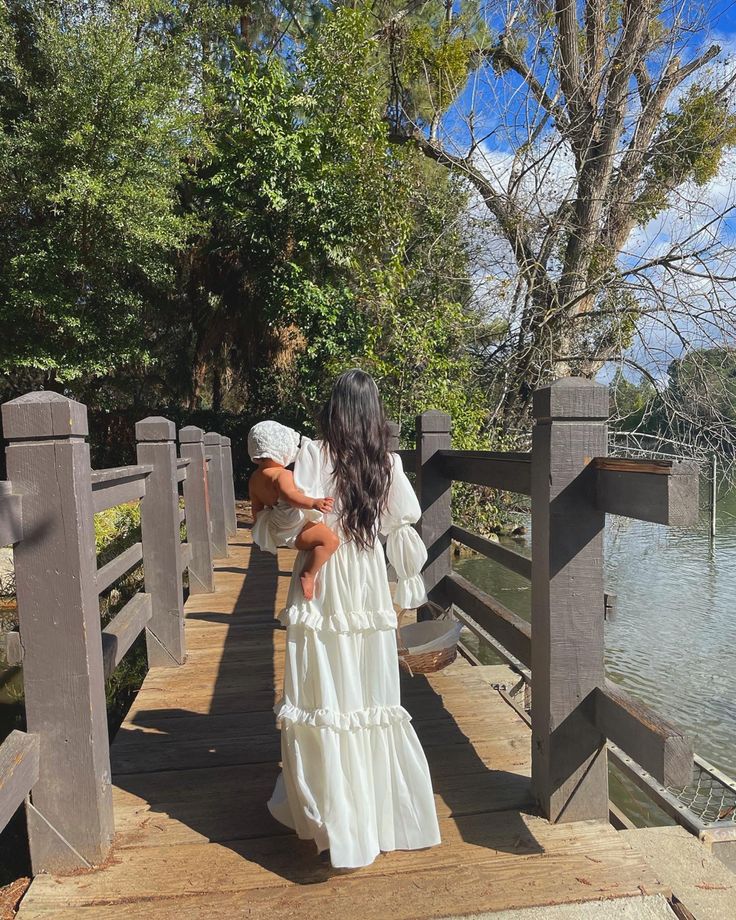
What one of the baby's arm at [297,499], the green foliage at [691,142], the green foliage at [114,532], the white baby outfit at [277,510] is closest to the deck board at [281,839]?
the white baby outfit at [277,510]

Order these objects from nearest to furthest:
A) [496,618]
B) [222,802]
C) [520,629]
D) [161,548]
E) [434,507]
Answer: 1. [222,802]
2. [520,629]
3. [496,618]
4. [161,548]
5. [434,507]

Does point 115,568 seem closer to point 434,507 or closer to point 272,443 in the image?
point 272,443

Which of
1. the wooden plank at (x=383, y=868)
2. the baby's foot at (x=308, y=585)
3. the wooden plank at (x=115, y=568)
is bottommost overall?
the wooden plank at (x=383, y=868)

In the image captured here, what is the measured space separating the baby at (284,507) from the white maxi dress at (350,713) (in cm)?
4

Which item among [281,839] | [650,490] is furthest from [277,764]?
[650,490]

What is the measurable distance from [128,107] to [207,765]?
39.3 feet

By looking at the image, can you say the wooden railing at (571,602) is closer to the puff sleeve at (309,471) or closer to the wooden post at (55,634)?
the puff sleeve at (309,471)

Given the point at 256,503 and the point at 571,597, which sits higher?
the point at 256,503

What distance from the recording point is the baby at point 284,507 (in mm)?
2070

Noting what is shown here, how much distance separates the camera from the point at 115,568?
2809mm

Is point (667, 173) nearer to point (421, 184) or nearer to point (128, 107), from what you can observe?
point (421, 184)

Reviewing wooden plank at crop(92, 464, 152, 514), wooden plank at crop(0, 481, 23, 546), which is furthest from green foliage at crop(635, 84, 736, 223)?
wooden plank at crop(0, 481, 23, 546)

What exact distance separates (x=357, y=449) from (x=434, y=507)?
212cm

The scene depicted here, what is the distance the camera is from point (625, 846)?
206cm
